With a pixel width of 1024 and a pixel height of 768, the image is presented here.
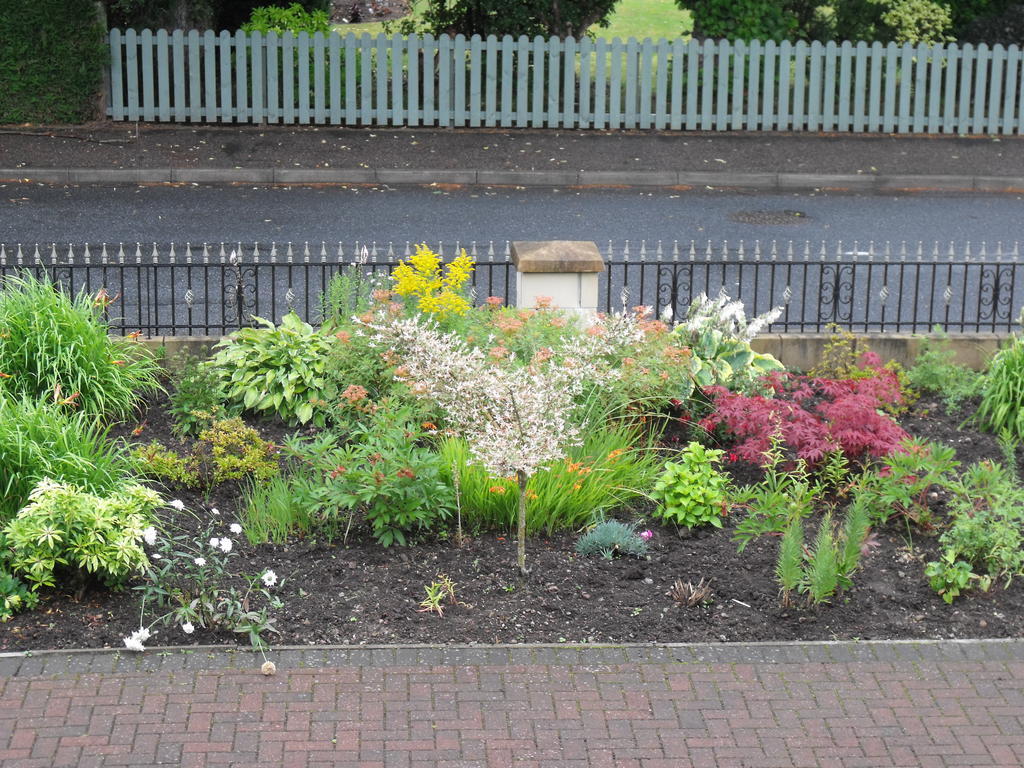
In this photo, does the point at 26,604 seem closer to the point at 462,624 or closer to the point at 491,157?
the point at 462,624

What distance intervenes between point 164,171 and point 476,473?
10507mm

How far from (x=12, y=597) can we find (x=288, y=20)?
1442 centimetres

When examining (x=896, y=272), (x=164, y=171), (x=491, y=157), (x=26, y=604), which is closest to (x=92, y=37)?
(x=164, y=171)

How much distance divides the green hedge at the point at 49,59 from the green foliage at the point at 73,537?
Result: 42.1 feet

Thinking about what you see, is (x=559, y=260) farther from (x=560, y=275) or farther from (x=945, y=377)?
(x=945, y=377)

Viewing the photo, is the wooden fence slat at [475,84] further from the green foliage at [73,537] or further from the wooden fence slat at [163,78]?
the green foliage at [73,537]

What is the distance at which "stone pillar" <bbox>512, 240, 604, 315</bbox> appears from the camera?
928cm

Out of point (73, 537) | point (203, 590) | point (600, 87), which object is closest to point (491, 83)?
point (600, 87)

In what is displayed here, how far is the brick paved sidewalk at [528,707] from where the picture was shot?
18.0 ft

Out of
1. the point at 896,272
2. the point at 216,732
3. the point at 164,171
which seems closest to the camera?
the point at 216,732

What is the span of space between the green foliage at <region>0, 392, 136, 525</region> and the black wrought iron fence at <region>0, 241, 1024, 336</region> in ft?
8.38

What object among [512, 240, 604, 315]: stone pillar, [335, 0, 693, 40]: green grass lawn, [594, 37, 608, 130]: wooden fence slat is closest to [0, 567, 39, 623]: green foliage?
[512, 240, 604, 315]: stone pillar

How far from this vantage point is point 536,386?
6.89 metres

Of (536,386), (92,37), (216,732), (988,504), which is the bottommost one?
(216,732)
